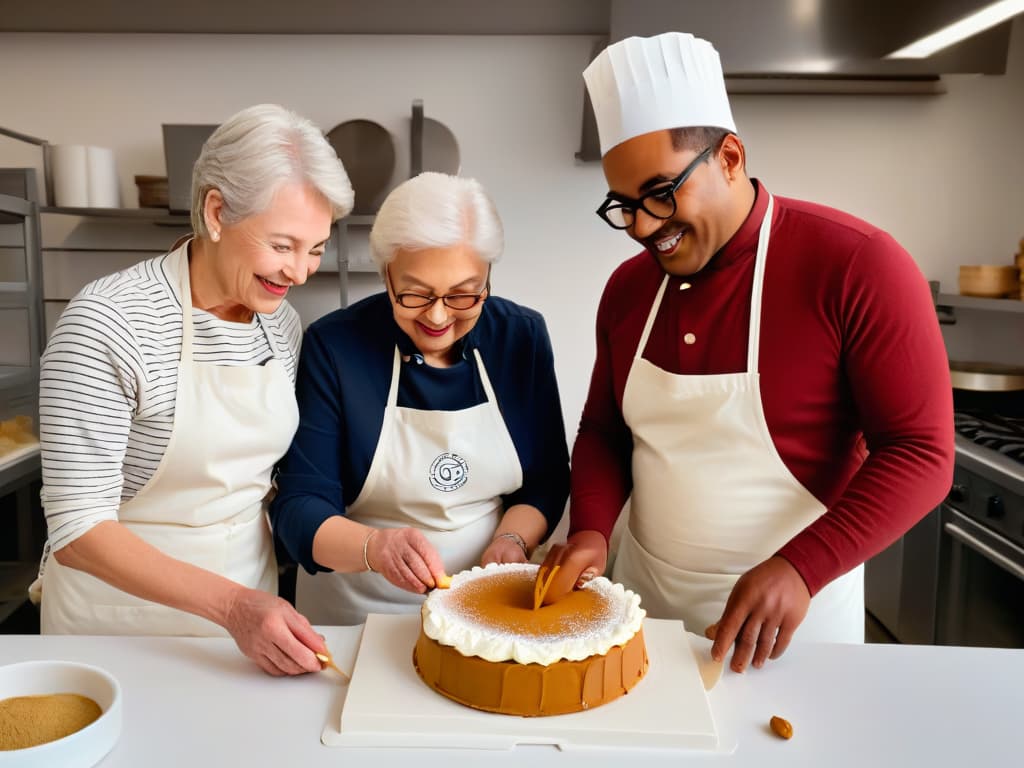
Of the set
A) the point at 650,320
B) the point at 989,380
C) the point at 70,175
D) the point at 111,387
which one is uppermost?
the point at 70,175

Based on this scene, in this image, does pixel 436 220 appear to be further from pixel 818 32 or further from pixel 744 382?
pixel 818 32

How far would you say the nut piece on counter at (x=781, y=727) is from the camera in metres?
0.95

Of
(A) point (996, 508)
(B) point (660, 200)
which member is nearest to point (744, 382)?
(B) point (660, 200)

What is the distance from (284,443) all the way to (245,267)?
1.09ft

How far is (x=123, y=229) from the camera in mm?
3121

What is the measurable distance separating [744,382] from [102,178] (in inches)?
100

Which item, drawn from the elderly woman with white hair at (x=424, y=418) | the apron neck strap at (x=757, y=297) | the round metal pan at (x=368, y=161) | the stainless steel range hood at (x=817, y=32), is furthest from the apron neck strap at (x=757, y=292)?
the round metal pan at (x=368, y=161)

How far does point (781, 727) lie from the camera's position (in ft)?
Answer: 3.12

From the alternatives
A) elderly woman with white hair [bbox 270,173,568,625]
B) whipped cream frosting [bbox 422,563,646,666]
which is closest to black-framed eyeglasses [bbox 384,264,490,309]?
elderly woman with white hair [bbox 270,173,568,625]

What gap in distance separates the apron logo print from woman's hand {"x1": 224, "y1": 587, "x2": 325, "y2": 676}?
49 centimetres

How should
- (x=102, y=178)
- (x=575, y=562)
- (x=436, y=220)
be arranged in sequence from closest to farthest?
(x=575, y=562) → (x=436, y=220) → (x=102, y=178)

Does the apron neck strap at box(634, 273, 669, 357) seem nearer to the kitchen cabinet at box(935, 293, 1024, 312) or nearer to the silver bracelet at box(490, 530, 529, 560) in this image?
the silver bracelet at box(490, 530, 529, 560)

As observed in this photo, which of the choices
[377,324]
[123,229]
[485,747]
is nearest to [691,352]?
[377,324]

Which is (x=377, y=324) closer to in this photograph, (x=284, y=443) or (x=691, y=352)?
(x=284, y=443)
